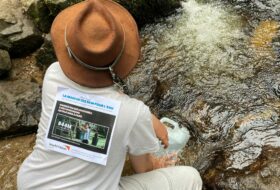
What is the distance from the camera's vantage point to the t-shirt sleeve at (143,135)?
2.16m

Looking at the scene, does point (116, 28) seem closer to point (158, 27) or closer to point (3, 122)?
point (3, 122)

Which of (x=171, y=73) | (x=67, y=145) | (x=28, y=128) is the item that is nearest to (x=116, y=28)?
(x=67, y=145)

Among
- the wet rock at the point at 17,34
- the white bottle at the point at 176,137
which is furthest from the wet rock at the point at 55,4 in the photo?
the white bottle at the point at 176,137

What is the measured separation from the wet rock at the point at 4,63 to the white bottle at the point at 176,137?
192 cm

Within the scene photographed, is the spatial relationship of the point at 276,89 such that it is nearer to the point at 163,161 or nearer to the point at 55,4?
the point at 163,161

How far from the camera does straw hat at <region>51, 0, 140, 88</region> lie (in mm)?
2012

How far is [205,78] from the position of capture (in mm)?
4633

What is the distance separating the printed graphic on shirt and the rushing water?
1516mm

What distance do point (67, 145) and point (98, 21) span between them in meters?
0.69

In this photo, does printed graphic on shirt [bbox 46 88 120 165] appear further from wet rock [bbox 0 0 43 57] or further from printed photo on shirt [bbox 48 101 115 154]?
wet rock [bbox 0 0 43 57]

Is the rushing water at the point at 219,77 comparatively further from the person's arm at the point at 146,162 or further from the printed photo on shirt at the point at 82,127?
the printed photo on shirt at the point at 82,127

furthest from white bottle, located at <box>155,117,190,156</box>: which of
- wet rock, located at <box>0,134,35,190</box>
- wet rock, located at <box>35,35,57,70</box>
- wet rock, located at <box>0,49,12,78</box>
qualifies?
wet rock, located at <box>0,49,12,78</box>

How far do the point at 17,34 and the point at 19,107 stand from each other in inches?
55.8

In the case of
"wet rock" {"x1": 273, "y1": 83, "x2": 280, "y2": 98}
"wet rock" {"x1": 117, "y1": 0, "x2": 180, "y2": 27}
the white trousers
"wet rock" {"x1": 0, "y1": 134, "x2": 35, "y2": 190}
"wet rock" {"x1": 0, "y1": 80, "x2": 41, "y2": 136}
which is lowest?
"wet rock" {"x1": 0, "y1": 134, "x2": 35, "y2": 190}
